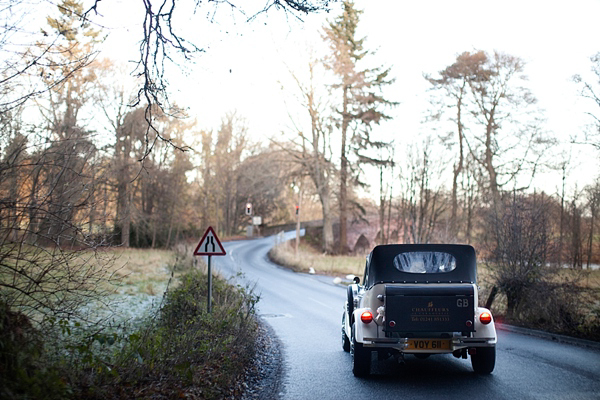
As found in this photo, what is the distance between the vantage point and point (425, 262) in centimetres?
880

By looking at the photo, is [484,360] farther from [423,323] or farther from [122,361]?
[122,361]

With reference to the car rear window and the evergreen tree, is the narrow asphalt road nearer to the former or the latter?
the car rear window

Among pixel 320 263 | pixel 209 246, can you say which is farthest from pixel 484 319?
pixel 320 263

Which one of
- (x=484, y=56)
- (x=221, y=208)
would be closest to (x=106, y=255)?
(x=484, y=56)

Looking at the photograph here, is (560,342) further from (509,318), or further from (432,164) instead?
(432,164)

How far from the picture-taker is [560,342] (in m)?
12.3

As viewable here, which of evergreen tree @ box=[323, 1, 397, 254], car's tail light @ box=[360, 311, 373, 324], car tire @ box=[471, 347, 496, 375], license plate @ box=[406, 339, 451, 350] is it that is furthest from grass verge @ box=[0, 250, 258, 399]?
evergreen tree @ box=[323, 1, 397, 254]

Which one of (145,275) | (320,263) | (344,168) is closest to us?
(145,275)

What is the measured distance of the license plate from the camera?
310 inches

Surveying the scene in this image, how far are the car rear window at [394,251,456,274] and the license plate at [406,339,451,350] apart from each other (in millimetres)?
1177

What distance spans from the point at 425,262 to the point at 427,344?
1403mm

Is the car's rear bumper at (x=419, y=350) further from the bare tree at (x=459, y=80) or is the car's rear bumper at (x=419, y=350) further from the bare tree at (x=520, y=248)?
the bare tree at (x=459, y=80)

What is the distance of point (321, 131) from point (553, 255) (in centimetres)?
2808

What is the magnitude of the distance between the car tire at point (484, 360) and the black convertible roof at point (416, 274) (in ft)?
3.43
